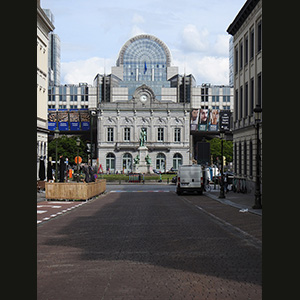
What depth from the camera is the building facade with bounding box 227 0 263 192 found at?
132ft

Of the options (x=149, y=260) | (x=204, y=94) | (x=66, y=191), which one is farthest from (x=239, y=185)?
(x=204, y=94)

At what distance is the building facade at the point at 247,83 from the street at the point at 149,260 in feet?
75.1

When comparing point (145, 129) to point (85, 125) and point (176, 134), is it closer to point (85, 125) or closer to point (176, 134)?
point (176, 134)

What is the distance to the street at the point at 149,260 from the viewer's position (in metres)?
8.49

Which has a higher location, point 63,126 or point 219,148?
point 63,126

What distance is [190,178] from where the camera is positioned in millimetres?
40938

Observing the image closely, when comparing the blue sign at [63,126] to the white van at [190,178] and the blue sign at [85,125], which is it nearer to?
the blue sign at [85,125]

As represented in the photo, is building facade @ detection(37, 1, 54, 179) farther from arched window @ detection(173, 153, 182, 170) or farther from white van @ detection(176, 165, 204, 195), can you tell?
arched window @ detection(173, 153, 182, 170)

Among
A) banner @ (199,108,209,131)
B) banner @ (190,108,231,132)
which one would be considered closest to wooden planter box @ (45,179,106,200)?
banner @ (190,108,231,132)

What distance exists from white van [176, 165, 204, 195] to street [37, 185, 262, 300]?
20174 mm

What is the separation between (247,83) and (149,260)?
117 feet
